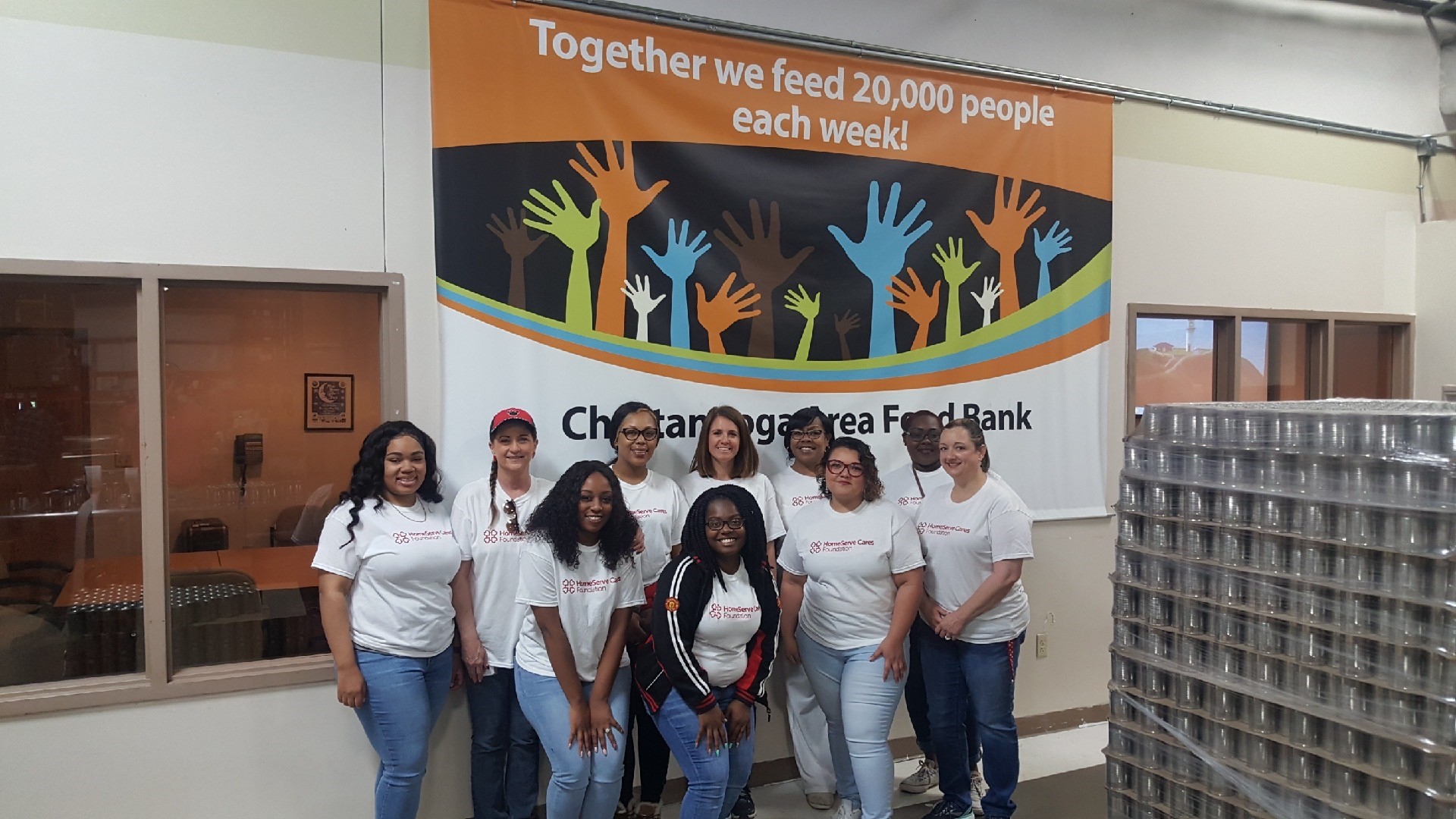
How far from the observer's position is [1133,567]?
2.80 meters

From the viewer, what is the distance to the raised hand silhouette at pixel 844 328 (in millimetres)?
3969

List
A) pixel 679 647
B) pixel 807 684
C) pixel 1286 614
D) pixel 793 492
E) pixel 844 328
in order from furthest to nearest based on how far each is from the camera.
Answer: pixel 844 328 < pixel 793 492 < pixel 807 684 < pixel 679 647 < pixel 1286 614

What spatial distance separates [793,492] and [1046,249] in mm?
1889

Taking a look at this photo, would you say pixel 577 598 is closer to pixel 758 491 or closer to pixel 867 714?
pixel 758 491

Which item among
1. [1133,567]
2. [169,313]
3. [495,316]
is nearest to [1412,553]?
[1133,567]


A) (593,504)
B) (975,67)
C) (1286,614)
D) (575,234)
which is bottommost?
(1286,614)

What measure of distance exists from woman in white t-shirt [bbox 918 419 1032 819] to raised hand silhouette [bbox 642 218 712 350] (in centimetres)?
118

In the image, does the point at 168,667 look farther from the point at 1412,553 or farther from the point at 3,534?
the point at 1412,553

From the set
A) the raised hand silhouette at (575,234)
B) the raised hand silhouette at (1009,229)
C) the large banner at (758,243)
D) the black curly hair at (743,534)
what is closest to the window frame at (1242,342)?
the large banner at (758,243)

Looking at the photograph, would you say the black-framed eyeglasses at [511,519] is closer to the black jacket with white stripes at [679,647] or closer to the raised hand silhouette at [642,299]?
the black jacket with white stripes at [679,647]

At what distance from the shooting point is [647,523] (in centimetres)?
320

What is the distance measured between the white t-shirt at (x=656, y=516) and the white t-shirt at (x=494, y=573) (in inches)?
15.0

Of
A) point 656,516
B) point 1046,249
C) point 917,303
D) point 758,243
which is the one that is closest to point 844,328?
point 917,303

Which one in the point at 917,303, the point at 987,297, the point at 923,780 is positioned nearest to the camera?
the point at 923,780
